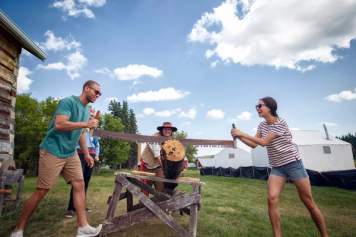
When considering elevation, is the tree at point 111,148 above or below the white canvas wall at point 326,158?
above

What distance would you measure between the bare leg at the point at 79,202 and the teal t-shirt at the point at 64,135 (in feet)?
1.63

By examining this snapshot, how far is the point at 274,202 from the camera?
11.9 ft

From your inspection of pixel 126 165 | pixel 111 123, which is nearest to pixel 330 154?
pixel 111 123

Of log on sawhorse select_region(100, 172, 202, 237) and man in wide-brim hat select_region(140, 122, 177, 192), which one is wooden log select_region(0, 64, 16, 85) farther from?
log on sawhorse select_region(100, 172, 202, 237)

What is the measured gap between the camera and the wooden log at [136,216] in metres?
3.84

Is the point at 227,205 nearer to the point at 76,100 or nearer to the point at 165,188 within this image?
the point at 165,188

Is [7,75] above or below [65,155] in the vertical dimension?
above

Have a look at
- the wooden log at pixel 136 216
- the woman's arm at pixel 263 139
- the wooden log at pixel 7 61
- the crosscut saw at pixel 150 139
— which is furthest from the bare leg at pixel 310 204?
the wooden log at pixel 7 61

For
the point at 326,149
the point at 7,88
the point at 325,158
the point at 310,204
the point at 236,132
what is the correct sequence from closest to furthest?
the point at 310,204
the point at 236,132
the point at 7,88
the point at 325,158
the point at 326,149

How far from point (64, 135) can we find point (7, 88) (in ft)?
16.8

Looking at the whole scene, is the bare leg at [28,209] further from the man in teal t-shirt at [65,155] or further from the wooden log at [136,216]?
the wooden log at [136,216]

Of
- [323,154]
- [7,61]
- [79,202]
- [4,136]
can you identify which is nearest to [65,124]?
[79,202]

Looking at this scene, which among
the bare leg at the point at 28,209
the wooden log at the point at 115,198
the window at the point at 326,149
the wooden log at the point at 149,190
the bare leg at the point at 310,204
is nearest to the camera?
the bare leg at the point at 28,209

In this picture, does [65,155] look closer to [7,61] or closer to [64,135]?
[64,135]
